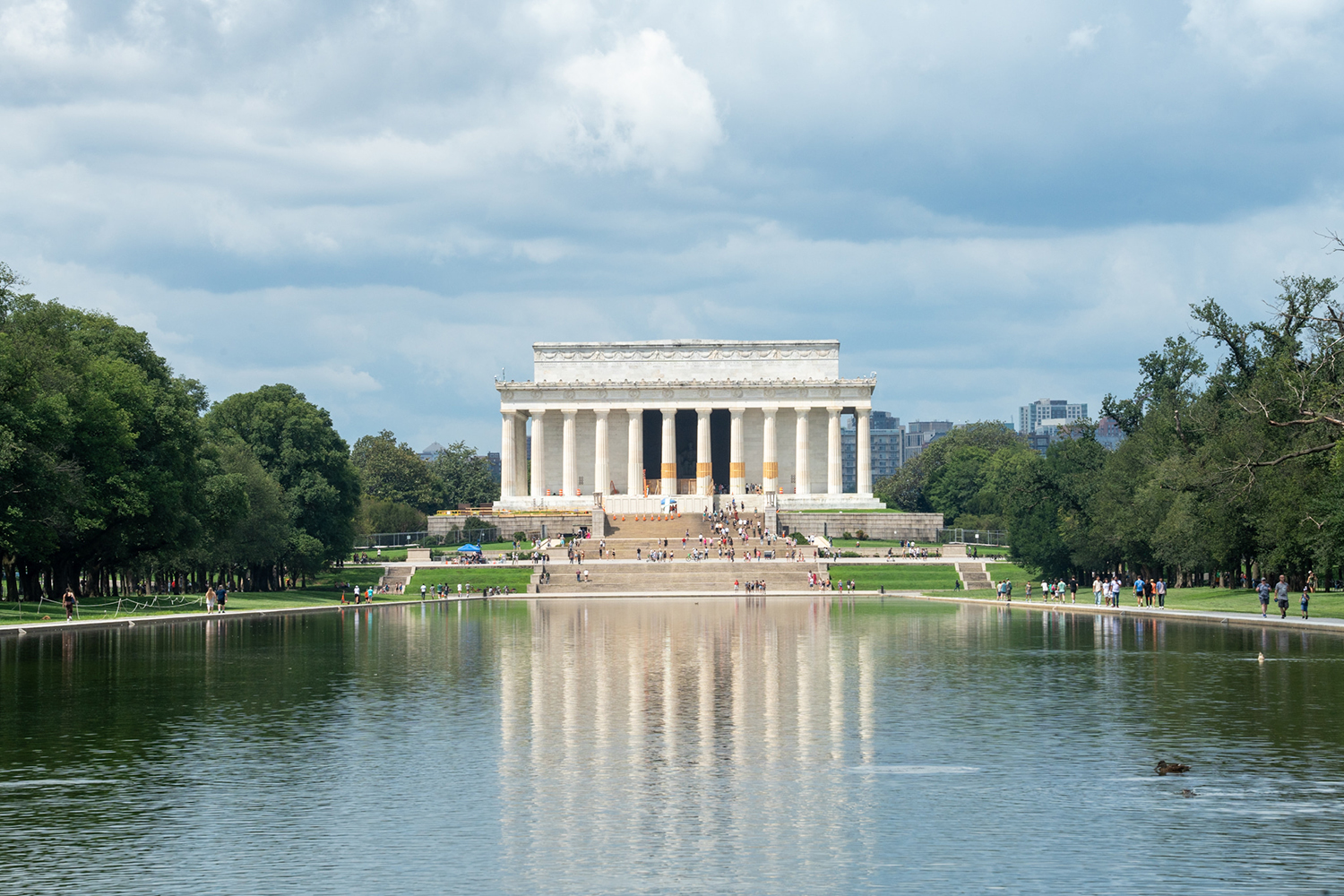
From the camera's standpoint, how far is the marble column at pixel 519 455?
460ft

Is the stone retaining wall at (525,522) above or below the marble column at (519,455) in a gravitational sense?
below

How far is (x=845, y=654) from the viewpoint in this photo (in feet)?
121

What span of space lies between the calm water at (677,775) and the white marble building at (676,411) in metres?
104

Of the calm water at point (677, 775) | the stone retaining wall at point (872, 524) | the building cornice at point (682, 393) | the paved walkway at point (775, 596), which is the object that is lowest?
the paved walkway at point (775, 596)

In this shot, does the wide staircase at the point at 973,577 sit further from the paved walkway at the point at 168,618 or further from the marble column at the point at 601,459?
the marble column at the point at 601,459

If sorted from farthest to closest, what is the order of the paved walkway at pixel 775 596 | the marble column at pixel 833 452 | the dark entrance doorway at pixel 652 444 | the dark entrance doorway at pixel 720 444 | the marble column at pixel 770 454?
the dark entrance doorway at pixel 652 444 → the dark entrance doorway at pixel 720 444 → the marble column at pixel 770 454 → the marble column at pixel 833 452 → the paved walkway at pixel 775 596

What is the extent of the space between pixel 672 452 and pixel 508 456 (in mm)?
15927

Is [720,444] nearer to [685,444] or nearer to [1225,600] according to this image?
[685,444]

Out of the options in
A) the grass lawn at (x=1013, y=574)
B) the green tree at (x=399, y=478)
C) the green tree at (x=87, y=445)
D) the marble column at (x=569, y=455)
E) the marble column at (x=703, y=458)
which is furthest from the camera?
the green tree at (x=399, y=478)

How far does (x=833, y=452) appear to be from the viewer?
14238cm

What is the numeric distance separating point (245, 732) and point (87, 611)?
42.5 metres

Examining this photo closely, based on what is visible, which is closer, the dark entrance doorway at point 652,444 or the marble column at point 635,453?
the marble column at point 635,453

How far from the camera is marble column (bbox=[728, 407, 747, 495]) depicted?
141625 millimetres

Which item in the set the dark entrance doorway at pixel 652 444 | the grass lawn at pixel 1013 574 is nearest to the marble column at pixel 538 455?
the dark entrance doorway at pixel 652 444
